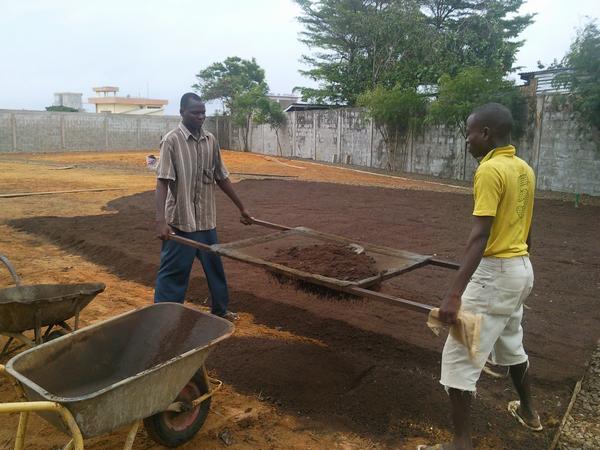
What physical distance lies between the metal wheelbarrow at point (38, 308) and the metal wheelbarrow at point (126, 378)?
538 mm

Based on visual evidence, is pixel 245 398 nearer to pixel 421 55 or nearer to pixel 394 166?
pixel 394 166

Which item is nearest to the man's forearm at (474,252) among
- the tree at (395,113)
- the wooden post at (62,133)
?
the tree at (395,113)

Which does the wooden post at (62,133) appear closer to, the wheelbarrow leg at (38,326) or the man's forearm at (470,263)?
the wheelbarrow leg at (38,326)

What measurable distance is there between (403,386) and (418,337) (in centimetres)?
95

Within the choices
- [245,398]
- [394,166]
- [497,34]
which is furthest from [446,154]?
[245,398]

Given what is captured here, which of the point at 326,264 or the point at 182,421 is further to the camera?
the point at 326,264

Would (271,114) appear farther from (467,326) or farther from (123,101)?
(123,101)

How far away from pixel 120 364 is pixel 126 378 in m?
0.36

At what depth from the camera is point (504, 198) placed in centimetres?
255

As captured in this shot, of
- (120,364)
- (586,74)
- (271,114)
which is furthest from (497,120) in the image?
(271,114)

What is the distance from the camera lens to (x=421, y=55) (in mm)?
23953

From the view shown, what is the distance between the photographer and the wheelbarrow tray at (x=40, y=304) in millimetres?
3242

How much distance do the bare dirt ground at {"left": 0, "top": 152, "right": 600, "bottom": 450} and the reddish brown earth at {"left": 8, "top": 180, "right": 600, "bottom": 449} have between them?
0.05ft

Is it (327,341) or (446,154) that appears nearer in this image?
(327,341)
